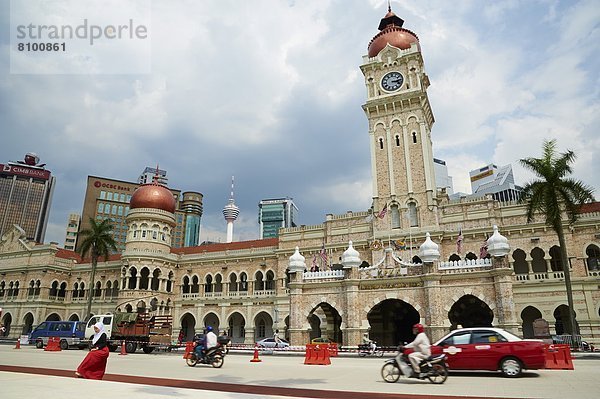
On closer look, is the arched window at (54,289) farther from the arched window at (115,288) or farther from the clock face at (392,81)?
the clock face at (392,81)

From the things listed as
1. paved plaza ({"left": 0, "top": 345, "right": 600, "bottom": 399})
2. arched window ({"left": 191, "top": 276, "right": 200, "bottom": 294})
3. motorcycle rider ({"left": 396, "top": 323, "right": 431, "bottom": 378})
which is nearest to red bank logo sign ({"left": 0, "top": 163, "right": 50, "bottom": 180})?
arched window ({"left": 191, "top": 276, "right": 200, "bottom": 294})

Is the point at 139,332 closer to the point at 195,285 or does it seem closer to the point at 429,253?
the point at 429,253

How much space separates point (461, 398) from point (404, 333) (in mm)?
20025

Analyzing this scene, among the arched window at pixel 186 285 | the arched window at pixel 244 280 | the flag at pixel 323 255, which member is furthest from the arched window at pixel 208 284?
the flag at pixel 323 255

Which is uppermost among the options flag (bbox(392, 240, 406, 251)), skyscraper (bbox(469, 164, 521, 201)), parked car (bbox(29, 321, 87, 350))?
skyscraper (bbox(469, 164, 521, 201))

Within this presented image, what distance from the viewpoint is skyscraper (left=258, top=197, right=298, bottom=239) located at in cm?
18550

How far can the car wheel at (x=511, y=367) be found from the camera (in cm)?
1143

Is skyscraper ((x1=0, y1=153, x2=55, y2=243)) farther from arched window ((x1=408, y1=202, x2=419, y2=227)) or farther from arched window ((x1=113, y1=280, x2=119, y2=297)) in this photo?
arched window ((x1=408, y1=202, x2=419, y2=227))

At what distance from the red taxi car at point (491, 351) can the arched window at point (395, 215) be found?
70.4ft

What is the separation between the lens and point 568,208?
23.4 metres

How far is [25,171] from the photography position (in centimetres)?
13062

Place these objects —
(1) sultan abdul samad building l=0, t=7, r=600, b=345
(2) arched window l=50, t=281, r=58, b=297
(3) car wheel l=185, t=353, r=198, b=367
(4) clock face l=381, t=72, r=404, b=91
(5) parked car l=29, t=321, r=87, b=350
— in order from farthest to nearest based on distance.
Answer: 1. (2) arched window l=50, t=281, r=58, b=297
2. (4) clock face l=381, t=72, r=404, b=91
3. (5) parked car l=29, t=321, r=87, b=350
4. (1) sultan abdul samad building l=0, t=7, r=600, b=345
5. (3) car wheel l=185, t=353, r=198, b=367

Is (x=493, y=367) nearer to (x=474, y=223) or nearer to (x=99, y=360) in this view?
(x=99, y=360)

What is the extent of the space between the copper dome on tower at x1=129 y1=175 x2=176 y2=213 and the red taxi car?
3603 centimetres
